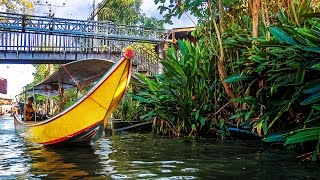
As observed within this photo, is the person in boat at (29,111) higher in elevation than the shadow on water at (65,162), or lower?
higher

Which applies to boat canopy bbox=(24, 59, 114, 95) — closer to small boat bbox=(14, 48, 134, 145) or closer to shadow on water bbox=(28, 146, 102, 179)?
small boat bbox=(14, 48, 134, 145)

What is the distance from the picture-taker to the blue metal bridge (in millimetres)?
17844

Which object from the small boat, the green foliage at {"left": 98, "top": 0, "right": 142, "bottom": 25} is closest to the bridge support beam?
the small boat

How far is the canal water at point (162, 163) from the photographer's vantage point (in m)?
4.46

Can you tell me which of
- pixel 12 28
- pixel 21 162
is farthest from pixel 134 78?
pixel 12 28

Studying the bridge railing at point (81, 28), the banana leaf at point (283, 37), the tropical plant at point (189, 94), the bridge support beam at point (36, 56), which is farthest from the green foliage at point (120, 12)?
the banana leaf at point (283, 37)

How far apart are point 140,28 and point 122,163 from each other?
16.5 meters

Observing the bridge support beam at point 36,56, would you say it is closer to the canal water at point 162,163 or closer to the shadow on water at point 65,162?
the shadow on water at point 65,162

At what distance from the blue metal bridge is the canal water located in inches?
457

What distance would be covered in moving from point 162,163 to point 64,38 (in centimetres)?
1485

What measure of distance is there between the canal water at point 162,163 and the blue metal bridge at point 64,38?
38.1ft

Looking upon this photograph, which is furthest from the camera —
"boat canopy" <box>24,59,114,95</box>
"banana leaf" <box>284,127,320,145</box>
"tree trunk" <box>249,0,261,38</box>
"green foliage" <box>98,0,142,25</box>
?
"green foliage" <box>98,0,142,25</box>

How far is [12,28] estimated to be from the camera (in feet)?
57.9

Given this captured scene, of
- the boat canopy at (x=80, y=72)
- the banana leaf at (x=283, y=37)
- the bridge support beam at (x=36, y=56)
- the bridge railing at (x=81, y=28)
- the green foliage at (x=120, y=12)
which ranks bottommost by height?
the boat canopy at (x=80, y=72)
